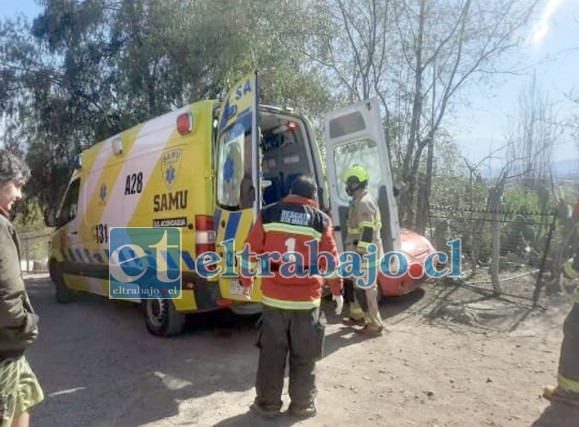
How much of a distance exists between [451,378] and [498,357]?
29.1 inches

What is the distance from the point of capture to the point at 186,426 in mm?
3514

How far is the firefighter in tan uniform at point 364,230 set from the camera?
513cm

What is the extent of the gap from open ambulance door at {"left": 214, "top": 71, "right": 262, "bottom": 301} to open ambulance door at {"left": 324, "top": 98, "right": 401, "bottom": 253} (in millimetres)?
1454

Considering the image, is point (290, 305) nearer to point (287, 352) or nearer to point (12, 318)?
point (287, 352)

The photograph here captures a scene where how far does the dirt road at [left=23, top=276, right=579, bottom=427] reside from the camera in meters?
3.62

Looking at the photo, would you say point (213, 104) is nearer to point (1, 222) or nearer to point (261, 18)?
point (1, 222)

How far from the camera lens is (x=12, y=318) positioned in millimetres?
2318

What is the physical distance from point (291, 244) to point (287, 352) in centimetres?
75

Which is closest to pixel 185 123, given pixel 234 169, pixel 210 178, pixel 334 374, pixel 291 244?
pixel 210 178

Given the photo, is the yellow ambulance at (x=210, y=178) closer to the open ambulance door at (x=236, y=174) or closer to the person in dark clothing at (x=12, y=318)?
the open ambulance door at (x=236, y=174)

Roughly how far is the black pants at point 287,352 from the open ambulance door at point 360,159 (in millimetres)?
2064

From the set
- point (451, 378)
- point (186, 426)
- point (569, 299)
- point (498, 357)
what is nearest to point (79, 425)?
point (186, 426)

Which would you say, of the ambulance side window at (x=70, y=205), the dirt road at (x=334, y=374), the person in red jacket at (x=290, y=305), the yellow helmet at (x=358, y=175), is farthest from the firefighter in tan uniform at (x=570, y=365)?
the ambulance side window at (x=70, y=205)

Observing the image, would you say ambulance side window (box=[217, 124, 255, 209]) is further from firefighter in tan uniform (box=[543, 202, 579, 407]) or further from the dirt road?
firefighter in tan uniform (box=[543, 202, 579, 407])
